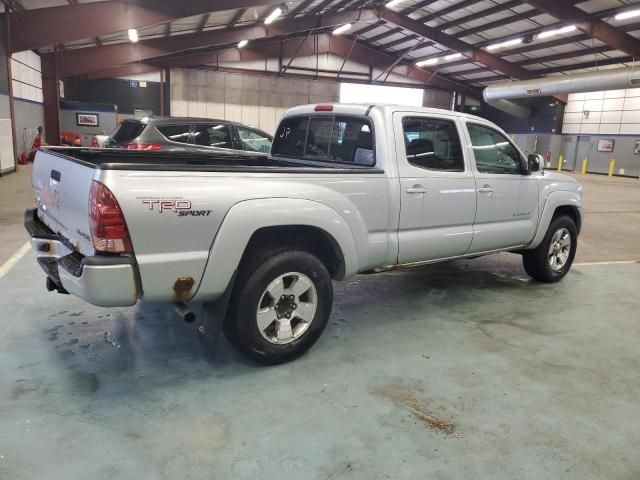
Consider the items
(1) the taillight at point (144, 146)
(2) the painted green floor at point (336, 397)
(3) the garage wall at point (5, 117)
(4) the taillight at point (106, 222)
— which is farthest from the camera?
(3) the garage wall at point (5, 117)

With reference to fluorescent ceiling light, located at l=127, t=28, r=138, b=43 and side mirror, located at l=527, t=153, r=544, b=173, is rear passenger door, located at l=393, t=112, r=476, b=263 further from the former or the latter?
fluorescent ceiling light, located at l=127, t=28, r=138, b=43

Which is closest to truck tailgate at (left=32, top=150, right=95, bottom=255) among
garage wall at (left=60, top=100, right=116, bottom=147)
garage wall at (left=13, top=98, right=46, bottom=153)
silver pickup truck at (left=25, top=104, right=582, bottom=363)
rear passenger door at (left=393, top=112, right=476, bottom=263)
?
silver pickup truck at (left=25, top=104, right=582, bottom=363)

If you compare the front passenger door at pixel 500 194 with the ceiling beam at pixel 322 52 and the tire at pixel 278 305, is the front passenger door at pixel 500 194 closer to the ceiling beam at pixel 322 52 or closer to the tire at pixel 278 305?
the tire at pixel 278 305

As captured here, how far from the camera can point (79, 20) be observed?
41.3 ft

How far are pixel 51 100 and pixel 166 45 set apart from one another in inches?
197

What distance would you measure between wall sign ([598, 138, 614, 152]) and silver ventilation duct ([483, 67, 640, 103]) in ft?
18.3

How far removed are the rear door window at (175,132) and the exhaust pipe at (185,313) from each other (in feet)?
21.0

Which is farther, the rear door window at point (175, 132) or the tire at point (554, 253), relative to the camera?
the rear door window at point (175, 132)

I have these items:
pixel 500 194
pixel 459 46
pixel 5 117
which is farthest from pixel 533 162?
pixel 459 46

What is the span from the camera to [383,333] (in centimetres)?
368

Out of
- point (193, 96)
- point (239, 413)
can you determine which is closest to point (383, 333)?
point (239, 413)

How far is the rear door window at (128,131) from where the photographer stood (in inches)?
336

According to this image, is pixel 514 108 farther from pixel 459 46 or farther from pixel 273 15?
pixel 273 15

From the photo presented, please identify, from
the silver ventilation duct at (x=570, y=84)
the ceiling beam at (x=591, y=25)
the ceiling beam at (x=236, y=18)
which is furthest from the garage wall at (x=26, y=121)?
the silver ventilation duct at (x=570, y=84)
